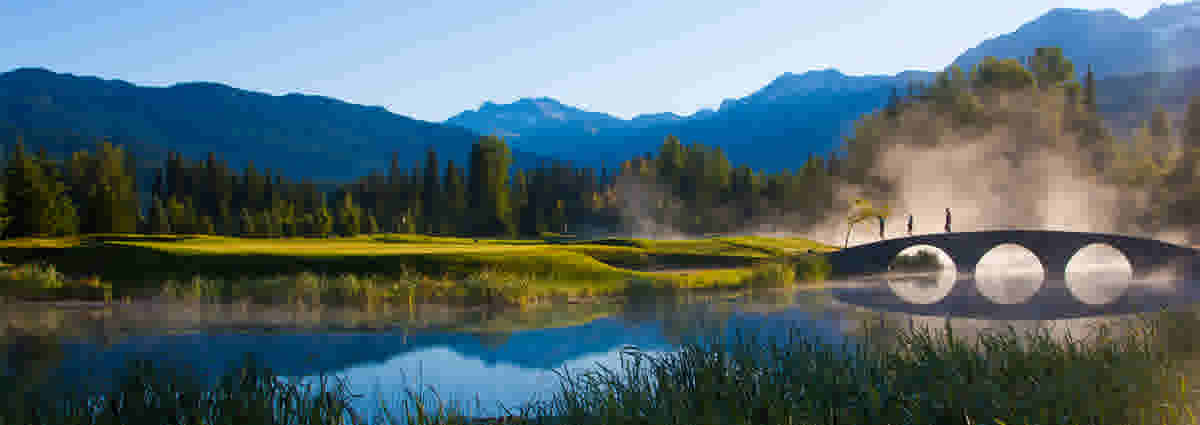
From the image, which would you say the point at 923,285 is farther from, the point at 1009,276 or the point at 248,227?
the point at 248,227

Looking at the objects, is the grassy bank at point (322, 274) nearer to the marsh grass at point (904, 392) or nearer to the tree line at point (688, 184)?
the marsh grass at point (904, 392)

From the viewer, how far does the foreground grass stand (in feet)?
20.6

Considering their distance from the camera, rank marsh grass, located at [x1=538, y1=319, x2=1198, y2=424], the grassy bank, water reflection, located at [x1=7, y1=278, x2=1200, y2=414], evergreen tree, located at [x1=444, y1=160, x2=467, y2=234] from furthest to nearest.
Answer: evergreen tree, located at [x1=444, y1=160, x2=467, y2=234], the grassy bank, water reflection, located at [x1=7, y1=278, x2=1200, y2=414], marsh grass, located at [x1=538, y1=319, x2=1198, y2=424]

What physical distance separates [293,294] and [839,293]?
18.1 meters

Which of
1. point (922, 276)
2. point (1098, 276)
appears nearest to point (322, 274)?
point (922, 276)

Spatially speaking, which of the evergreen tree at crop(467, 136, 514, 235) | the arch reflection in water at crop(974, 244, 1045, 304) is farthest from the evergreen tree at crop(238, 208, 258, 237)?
the arch reflection in water at crop(974, 244, 1045, 304)

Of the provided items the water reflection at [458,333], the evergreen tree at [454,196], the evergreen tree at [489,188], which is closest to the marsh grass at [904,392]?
the water reflection at [458,333]

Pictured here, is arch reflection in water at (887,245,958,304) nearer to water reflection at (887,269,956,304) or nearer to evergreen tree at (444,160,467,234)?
water reflection at (887,269,956,304)

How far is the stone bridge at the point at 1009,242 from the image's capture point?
32.5m

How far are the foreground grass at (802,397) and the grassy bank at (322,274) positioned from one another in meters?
14.4

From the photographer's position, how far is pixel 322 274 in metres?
23.2

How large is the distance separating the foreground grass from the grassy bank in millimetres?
14364

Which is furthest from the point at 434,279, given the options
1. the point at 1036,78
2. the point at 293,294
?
the point at 1036,78

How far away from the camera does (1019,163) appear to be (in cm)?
6100
